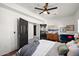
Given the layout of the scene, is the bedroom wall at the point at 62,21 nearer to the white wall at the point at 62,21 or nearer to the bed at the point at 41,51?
the white wall at the point at 62,21

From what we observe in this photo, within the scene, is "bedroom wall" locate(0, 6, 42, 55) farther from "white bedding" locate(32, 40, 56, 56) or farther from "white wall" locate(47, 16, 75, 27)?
"white bedding" locate(32, 40, 56, 56)

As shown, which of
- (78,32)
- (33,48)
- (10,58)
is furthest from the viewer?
(78,32)

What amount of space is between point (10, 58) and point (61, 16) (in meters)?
1.85

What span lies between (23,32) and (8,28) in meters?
0.44

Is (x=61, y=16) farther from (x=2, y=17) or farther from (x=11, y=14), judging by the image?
(x=2, y=17)

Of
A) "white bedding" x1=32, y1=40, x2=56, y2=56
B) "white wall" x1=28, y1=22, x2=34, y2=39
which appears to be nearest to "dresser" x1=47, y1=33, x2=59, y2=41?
"white wall" x1=28, y1=22, x2=34, y2=39

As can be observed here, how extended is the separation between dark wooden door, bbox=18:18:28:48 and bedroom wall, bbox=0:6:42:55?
120mm

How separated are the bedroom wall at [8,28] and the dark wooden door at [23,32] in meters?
0.12

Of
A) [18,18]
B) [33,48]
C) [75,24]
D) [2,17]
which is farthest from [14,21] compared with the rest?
[75,24]

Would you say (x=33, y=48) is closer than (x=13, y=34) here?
Yes

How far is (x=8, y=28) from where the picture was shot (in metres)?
2.32

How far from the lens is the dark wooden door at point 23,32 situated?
2271mm

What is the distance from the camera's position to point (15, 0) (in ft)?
2.37

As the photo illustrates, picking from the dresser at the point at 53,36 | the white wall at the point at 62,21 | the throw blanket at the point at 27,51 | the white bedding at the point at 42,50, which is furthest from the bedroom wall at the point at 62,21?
the dresser at the point at 53,36
